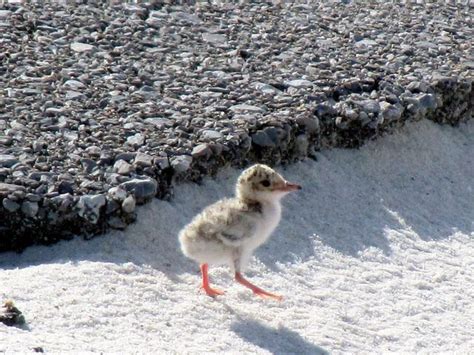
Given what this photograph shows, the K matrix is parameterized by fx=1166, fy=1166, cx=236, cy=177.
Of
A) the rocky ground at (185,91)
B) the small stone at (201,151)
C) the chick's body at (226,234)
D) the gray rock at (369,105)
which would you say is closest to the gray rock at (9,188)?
the rocky ground at (185,91)

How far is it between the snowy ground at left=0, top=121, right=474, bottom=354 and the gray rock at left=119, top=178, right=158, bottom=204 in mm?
134

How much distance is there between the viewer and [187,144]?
25.0 feet

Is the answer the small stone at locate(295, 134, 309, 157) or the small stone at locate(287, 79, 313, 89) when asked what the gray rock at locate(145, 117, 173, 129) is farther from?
the small stone at locate(287, 79, 313, 89)

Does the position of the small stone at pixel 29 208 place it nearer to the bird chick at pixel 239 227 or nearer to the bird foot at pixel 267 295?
the bird chick at pixel 239 227

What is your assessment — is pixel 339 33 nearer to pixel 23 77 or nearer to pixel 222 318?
pixel 23 77

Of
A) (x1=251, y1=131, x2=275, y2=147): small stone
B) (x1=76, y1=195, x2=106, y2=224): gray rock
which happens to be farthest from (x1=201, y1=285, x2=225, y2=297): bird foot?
(x1=251, y1=131, x2=275, y2=147): small stone

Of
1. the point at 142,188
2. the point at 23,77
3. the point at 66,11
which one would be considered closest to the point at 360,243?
the point at 142,188

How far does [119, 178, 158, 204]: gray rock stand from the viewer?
710 centimetres

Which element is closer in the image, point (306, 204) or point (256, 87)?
point (306, 204)

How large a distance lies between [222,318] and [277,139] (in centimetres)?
184

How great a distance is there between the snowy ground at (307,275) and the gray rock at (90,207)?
0.16 m

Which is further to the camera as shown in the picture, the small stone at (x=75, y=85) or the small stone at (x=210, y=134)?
the small stone at (x=75, y=85)

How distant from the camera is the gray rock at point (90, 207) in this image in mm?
6875

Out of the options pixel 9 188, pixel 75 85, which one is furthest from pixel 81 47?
pixel 9 188
